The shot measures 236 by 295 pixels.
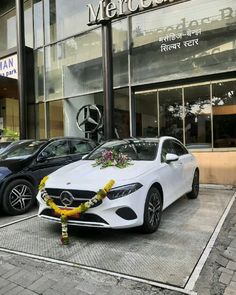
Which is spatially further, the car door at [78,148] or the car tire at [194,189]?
the car door at [78,148]

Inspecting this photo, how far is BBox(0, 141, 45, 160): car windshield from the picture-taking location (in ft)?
23.5

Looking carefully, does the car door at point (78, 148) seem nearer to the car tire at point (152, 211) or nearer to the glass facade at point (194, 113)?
the car tire at point (152, 211)

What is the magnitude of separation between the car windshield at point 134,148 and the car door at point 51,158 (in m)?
1.31

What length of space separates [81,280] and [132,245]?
3.86ft

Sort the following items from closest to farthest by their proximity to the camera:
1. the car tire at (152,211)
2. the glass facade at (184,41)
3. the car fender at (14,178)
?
the car tire at (152,211)
the car fender at (14,178)
the glass facade at (184,41)

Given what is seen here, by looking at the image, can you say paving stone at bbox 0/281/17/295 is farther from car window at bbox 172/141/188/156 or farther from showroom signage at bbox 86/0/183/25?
showroom signage at bbox 86/0/183/25

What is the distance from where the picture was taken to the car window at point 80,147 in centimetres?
817

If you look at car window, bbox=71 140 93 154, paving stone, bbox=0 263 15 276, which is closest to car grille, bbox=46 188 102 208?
paving stone, bbox=0 263 15 276

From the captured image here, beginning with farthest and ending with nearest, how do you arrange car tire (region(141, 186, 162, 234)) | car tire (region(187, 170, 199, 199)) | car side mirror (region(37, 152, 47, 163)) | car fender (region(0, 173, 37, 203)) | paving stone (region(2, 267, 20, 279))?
car tire (region(187, 170, 199, 199)) → car side mirror (region(37, 152, 47, 163)) → car fender (region(0, 173, 37, 203)) → car tire (region(141, 186, 162, 234)) → paving stone (region(2, 267, 20, 279))

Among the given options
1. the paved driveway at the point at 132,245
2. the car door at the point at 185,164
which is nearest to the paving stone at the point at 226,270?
the paved driveway at the point at 132,245

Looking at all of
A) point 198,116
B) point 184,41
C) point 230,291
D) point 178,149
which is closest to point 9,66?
point 184,41

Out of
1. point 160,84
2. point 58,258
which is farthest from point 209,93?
point 58,258

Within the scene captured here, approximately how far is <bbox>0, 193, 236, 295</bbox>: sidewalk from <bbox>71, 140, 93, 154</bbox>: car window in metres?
4.15

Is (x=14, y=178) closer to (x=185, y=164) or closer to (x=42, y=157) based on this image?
(x=42, y=157)
